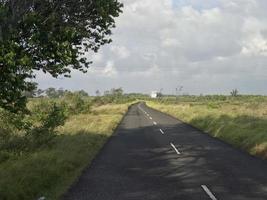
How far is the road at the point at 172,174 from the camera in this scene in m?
10.8

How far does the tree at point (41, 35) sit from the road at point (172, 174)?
3031mm

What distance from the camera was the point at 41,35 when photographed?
1044cm

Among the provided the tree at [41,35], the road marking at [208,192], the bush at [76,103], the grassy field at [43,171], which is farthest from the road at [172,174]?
the bush at [76,103]

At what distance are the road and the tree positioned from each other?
3031mm

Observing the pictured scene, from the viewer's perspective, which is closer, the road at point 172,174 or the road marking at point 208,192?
the road marking at point 208,192

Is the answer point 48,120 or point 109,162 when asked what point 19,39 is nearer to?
point 48,120

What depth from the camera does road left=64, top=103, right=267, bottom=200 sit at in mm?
10773

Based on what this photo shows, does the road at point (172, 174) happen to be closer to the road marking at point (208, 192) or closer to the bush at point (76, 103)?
the road marking at point (208, 192)

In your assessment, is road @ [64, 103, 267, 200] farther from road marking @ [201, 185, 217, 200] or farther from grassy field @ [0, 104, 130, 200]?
grassy field @ [0, 104, 130, 200]

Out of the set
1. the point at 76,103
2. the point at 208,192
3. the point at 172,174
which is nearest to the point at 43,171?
the point at 172,174

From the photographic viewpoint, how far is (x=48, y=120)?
1416 centimetres

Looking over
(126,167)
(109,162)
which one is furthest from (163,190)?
(109,162)

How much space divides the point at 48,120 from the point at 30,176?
242 centimetres

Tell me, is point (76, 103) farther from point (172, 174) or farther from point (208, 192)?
point (208, 192)
